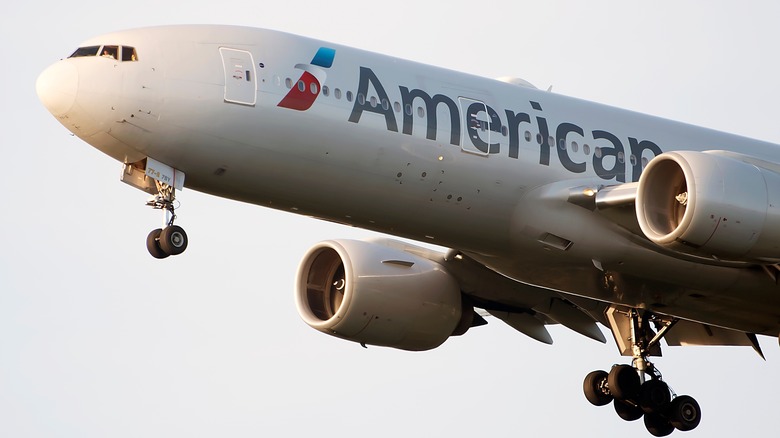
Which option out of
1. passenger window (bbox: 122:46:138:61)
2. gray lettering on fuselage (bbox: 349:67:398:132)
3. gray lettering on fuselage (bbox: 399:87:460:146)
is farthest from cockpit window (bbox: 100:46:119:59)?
gray lettering on fuselage (bbox: 399:87:460:146)

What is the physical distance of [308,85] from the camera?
28.3 metres

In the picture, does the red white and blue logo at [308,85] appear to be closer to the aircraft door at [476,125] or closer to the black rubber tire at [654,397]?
the aircraft door at [476,125]

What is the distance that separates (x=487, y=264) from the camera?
103ft

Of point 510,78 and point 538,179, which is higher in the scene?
point 510,78

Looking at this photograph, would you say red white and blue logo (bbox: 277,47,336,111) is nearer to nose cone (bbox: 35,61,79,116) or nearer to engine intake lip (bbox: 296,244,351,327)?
nose cone (bbox: 35,61,79,116)

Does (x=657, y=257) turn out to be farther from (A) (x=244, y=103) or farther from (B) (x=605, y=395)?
(A) (x=244, y=103)

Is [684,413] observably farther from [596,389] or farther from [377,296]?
[377,296]

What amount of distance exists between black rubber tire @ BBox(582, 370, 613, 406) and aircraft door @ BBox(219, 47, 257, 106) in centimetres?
995

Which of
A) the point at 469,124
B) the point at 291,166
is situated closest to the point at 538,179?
the point at 469,124

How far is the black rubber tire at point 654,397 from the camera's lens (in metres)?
32.9

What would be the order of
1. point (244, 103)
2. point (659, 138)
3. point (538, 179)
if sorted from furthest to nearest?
1. point (659, 138)
2. point (538, 179)
3. point (244, 103)

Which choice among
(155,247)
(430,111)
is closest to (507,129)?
(430,111)

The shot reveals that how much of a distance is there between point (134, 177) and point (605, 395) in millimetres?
10702

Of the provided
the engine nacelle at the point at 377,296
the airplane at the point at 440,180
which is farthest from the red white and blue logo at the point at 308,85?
the engine nacelle at the point at 377,296
